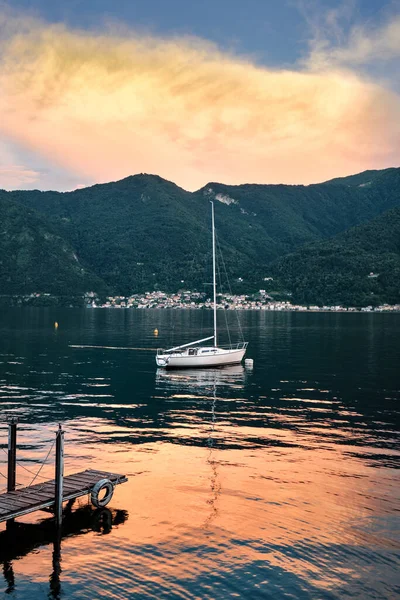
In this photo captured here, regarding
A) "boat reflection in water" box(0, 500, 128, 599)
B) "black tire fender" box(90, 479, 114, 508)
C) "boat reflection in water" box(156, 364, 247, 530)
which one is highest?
A: "black tire fender" box(90, 479, 114, 508)

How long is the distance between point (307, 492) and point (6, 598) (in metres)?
13.1

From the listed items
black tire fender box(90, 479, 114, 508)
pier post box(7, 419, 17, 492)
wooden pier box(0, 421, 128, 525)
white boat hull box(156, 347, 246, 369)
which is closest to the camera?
wooden pier box(0, 421, 128, 525)

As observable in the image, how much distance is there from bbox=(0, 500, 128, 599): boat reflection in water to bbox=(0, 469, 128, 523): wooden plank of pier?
2.86ft

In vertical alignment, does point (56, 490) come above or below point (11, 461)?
below

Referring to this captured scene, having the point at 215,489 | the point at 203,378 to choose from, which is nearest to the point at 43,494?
the point at 215,489

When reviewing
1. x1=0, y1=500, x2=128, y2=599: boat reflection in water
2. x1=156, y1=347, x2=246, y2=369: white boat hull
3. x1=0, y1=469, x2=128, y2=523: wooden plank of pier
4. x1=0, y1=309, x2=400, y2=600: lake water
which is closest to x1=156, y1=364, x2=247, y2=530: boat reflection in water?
x1=0, y1=309, x2=400, y2=600: lake water

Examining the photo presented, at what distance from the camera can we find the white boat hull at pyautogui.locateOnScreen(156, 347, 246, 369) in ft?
206

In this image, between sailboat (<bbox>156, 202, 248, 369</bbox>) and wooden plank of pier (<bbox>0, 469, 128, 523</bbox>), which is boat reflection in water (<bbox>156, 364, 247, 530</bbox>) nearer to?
sailboat (<bbox>156, 202, 248, 369</bbox>)

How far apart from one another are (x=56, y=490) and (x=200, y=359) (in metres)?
45.9

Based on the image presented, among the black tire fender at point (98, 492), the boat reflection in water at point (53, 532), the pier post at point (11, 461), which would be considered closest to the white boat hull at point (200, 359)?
the black tire fender at point (98, 492)

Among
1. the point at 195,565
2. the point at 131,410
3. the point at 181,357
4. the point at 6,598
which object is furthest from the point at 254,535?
the point at 181,357

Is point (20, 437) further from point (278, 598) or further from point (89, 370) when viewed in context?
point (89, 370)

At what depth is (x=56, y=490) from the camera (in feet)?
62.2

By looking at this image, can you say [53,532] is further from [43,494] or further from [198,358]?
[198,358]
